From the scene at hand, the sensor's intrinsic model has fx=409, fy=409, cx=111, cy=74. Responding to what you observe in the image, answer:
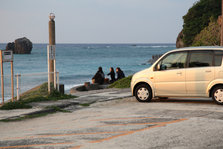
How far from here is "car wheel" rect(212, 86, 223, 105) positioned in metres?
12.3

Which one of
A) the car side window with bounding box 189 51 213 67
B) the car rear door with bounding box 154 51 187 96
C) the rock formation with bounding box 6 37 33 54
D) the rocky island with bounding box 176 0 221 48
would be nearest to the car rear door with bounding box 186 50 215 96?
the car side window with bounding box 189 51 213 67

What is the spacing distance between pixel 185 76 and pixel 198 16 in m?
60.2

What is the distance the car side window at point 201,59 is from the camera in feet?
41.1

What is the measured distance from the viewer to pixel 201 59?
1273 centimetres

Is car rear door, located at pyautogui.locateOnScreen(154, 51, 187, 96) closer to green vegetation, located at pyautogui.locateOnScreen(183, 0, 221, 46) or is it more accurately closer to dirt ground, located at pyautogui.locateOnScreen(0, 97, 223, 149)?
dirt ground, located at pyautogui.locateOnScreen(0, 97, 223, 149)

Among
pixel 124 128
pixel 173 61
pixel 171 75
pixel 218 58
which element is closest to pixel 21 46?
pixel 173 61

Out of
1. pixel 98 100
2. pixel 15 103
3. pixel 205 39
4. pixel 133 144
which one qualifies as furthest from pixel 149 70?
pixel 205 39

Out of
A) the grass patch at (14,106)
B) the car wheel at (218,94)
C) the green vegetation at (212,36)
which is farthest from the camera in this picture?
the green vegetation at (212,36)

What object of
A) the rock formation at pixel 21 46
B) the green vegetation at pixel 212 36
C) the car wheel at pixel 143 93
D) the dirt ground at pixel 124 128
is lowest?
the dirt ground at pixel 124 128

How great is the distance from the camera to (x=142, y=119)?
33.5 ft

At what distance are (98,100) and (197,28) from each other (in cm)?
5785

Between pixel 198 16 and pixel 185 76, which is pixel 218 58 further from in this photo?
pixel 198 16

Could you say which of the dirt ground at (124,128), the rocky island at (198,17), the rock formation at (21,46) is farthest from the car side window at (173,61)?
the rock formation at (21,46)

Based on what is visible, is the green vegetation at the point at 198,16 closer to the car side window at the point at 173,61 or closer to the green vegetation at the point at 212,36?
the green vegetation at the point at 212,36
